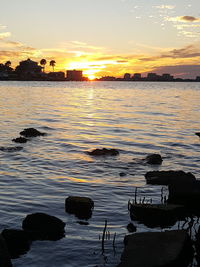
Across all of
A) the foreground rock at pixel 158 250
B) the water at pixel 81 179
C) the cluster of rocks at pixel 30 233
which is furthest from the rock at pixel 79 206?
the foreground rock at pixel 158 250

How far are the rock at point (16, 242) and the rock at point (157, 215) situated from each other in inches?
160

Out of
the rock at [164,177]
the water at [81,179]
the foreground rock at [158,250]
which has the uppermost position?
the foreground rock at [158,250]

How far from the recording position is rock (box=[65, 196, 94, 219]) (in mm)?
12812

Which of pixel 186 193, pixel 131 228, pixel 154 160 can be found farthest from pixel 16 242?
pixel 154 160

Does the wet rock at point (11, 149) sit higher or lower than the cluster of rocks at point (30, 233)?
lower

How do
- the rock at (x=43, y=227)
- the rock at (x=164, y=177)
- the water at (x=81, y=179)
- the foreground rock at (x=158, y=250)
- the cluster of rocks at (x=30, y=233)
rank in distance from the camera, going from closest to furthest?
the foreground rock at (x=158, y=250), the cluster of rocks at (x=30, y=233), the water at (x=81, y=179), the rock at (x=43, y=227), the rock at (x=164, y=177)

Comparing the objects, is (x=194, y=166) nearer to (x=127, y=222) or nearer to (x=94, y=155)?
(x=94, y=155)

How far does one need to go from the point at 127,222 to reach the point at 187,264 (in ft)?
11.5

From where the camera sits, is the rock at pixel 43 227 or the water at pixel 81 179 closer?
the water at pixel 81 179

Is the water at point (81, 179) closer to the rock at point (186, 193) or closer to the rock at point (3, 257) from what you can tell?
the rock at point (3, 257)

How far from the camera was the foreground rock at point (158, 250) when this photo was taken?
8.16 m

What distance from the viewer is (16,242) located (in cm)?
984

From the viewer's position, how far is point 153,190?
16266 mm

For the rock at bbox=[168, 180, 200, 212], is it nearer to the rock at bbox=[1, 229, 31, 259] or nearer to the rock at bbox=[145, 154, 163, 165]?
the rock at bbox=[1, 229, 31, 259]
